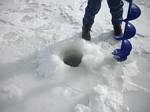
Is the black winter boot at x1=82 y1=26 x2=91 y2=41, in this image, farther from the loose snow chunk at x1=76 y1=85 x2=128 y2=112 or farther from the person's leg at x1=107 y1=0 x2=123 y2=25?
→ the loose snow chunk at x1=76 y1=85 x2=128 y2=112

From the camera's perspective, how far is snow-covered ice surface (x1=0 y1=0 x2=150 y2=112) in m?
2.12

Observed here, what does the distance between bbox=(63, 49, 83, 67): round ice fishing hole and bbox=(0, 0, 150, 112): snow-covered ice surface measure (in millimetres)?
30

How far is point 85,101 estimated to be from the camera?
2.12 meters

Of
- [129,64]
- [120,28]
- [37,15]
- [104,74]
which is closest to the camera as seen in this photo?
[104,74]

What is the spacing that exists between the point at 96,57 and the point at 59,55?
1.25ft

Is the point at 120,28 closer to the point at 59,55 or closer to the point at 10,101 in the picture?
the point at 59,55

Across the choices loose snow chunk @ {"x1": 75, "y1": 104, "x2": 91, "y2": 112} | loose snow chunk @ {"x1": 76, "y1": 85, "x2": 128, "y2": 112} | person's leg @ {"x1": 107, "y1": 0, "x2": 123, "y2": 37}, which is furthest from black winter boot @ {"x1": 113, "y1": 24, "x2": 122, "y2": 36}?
loose snow chunk @ {"x1": 75, "y1": 104, "x2": 91, "y2": 112}

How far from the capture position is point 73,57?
8.52 ft

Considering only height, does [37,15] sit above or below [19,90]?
above

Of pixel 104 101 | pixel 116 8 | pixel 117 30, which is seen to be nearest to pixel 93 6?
pixel 116 8

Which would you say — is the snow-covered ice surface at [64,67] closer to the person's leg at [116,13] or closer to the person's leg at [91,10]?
the person's leg at [116,13]

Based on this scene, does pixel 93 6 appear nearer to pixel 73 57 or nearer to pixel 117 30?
pixel 117 30

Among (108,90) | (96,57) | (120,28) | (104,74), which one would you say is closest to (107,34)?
(120,28)

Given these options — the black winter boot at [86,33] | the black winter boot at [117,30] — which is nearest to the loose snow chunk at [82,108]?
the black winter boot at [86,33]
